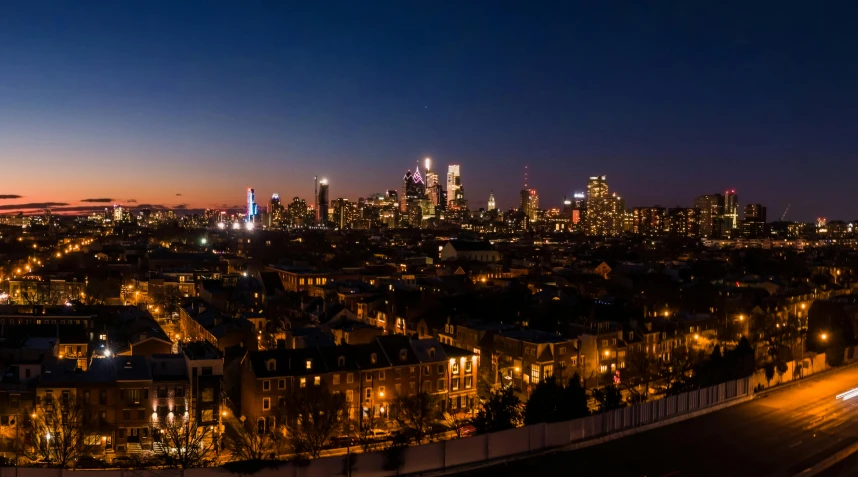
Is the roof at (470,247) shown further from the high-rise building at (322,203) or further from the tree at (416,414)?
the high-rise building at (322,203)

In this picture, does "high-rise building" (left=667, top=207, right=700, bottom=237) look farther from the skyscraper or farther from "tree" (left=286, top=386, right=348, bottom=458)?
"tree" (left=286, top=386, right=348, bottom=458)

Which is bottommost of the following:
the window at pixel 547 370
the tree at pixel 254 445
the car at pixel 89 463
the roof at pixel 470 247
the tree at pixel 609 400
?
the car at pixel 89 463

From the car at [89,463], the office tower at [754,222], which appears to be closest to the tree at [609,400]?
the car at [89,463]

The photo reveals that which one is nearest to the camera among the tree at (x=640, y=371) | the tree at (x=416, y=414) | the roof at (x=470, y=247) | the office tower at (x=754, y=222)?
the tree at (x=416, y=414)

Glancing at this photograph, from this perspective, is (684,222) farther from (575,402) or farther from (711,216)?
(575,402)

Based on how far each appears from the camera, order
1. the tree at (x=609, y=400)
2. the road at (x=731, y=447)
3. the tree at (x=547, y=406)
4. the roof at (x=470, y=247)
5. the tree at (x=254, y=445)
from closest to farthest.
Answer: the road at (x=731, y=447) < the tree at (x=254, y=445) < the tree at (x=547, y=406) < the tree at (x=609, y=400) < the roof at (x=470, y=247)

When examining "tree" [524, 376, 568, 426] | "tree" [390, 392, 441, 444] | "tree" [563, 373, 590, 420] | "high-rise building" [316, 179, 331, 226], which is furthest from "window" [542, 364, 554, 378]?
"high-rise building" [316, 179, 331, 226]

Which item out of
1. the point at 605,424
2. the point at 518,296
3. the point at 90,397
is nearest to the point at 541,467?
the point at 605,424
